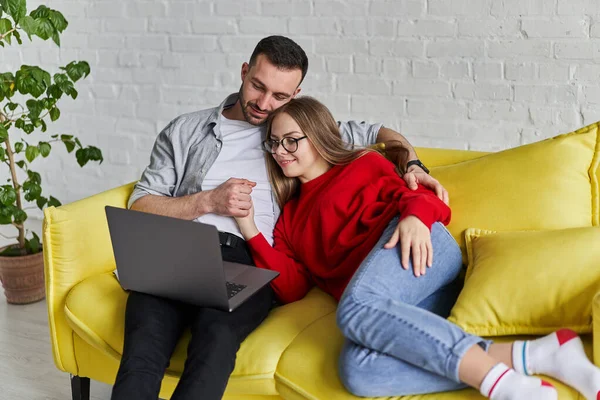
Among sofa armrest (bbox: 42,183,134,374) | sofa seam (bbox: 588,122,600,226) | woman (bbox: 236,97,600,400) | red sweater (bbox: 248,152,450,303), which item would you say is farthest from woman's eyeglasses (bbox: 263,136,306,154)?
sofa seam (bbox: 588,122,600,226)

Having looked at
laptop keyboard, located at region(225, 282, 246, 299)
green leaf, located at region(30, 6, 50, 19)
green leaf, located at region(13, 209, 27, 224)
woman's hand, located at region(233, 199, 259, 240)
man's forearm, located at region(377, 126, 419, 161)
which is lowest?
green leaf, located at region(13, 209, 27, 224)

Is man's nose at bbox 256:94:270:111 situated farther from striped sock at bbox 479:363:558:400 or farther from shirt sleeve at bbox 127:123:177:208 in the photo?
striped sock at bbox 479:363:558:400

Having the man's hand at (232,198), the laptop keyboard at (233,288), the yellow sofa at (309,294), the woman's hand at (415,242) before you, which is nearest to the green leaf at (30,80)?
the yellow sofa at (309,294)

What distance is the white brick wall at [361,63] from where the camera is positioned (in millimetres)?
2475

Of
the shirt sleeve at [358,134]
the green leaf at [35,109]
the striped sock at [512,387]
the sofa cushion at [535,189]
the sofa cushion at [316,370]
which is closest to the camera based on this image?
the striped sock at [512,387]

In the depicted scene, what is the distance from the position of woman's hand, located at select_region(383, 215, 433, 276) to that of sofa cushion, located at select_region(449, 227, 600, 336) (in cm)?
12

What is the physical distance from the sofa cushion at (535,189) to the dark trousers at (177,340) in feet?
2.10

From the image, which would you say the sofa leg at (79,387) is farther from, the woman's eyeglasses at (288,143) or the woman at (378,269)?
the woman's eyeglasses at (288,143)

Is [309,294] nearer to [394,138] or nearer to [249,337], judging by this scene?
[249,337]

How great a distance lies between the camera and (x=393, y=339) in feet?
4.83

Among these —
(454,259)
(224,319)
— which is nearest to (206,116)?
(224,319)

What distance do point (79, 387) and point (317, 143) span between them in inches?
40.6

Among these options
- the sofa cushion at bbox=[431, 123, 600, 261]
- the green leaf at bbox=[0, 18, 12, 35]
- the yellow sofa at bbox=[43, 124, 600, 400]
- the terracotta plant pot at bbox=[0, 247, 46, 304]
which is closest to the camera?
the yellow sofa at bbox=[43, 124, 600, 400]

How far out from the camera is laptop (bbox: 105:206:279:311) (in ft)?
5.17
